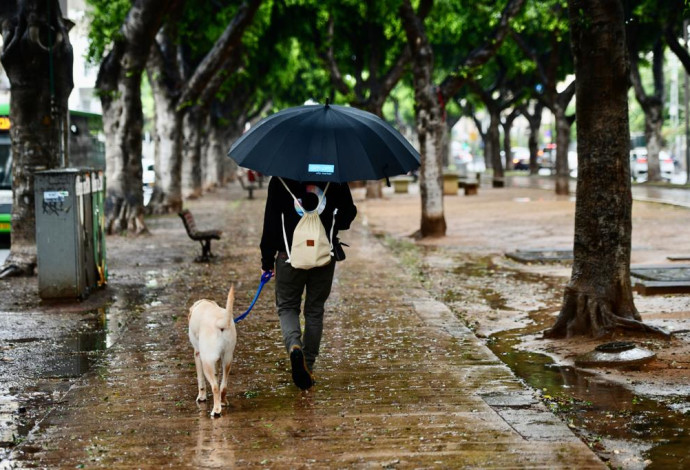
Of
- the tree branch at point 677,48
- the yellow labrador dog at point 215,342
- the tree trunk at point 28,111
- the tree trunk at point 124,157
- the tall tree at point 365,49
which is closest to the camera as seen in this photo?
the yellow labrador dog at point 215,342

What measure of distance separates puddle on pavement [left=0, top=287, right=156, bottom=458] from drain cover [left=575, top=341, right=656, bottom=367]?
3.68m

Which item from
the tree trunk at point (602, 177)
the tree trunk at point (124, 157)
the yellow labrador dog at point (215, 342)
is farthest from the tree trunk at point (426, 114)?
the yellow labrador dog at point (215, 342)

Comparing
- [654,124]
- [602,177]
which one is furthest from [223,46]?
[654,124]

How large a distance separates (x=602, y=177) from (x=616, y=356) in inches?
68.6

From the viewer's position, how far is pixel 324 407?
6.46 meters

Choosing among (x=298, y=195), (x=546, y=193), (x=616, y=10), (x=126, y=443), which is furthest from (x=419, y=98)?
(x=546, y=193)

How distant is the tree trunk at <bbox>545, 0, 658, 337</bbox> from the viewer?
8.86 meters

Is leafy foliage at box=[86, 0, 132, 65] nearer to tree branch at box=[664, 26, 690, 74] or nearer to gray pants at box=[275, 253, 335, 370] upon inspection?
gray pants at box=[275, 253, 335, 370]

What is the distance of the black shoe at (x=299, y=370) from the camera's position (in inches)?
262

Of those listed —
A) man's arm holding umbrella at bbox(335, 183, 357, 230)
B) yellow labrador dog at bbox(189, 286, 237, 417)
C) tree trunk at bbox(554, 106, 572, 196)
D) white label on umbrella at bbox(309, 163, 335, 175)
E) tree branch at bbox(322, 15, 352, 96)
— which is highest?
tree branch at bbox(322, 15, 352, 96)

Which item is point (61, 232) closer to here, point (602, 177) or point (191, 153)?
point (602, 177)

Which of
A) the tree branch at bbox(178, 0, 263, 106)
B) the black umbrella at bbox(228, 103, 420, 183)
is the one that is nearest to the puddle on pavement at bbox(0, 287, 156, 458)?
the black umbrella at bbox(228, 103, 420, 183)

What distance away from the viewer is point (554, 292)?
12039 millimetres

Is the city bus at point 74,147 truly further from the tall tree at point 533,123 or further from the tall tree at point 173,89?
the tall tree at point 533,123
